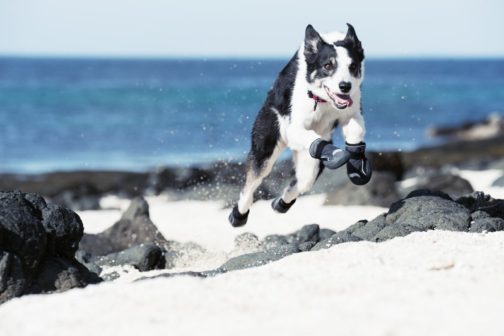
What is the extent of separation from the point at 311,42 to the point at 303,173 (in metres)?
1.43

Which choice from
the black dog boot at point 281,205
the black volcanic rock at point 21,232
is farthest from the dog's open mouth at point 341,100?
the black volcanic rock at point 21,232

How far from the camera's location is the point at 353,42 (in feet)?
25.3

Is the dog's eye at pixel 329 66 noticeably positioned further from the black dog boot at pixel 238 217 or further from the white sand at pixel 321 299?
the black dog boot at pixel 238 217

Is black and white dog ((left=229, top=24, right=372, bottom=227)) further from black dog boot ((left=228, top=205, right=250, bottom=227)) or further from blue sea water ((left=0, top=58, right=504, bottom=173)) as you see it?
blue sea water ((left=0, top=58, right=504, bottom=173))

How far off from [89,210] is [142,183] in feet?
15.9

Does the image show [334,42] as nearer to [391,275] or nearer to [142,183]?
[391,275]

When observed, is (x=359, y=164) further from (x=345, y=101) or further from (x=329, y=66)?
(x=329, y=66)

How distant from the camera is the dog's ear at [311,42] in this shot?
25.5 ft

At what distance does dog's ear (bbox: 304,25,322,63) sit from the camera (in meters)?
7.76

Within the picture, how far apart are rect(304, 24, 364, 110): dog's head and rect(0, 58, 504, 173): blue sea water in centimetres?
455

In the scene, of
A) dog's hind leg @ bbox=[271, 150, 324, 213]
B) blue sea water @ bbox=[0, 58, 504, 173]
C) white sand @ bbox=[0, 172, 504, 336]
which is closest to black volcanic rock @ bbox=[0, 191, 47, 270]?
white sand @ bbox=[0, 172, 504, 336]

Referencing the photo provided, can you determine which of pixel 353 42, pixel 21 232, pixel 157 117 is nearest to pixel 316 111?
pixel 353 42

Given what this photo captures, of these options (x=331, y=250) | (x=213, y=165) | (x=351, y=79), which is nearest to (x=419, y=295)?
(x=331, y=250)

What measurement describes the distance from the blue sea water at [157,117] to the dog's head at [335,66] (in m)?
4.55
